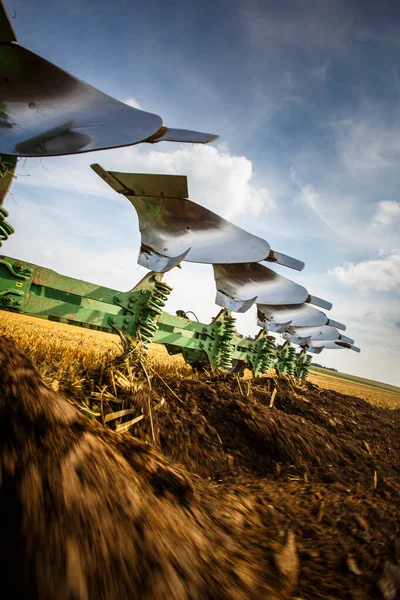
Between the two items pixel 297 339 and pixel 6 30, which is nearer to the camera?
pixel 6 30

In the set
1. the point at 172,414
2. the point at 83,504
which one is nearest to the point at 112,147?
the point at 172,414

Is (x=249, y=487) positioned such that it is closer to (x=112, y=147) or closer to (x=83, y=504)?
(x=83, y=504)

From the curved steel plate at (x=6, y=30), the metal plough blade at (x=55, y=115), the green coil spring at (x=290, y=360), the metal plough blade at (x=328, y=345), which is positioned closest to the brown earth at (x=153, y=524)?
the metal plough blade at (x=55, y=115)

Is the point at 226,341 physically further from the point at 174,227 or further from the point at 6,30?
the point at 6,30

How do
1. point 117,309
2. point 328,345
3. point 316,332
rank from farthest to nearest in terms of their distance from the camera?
1. point 328,345
2. point 316,332
3. point 117,309

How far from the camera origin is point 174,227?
149 inches

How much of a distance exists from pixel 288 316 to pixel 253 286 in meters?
2.16

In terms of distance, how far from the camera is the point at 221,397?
209 centimetres

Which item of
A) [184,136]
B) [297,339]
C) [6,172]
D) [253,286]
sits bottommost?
[297,339]

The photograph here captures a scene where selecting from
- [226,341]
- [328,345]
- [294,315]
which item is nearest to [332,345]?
[328,345]

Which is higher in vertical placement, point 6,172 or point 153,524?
point 6,172

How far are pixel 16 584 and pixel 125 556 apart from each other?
0.16m

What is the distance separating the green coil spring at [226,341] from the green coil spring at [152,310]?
1731 mm

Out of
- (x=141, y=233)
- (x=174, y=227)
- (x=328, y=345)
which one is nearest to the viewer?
(x=141, y=233)
